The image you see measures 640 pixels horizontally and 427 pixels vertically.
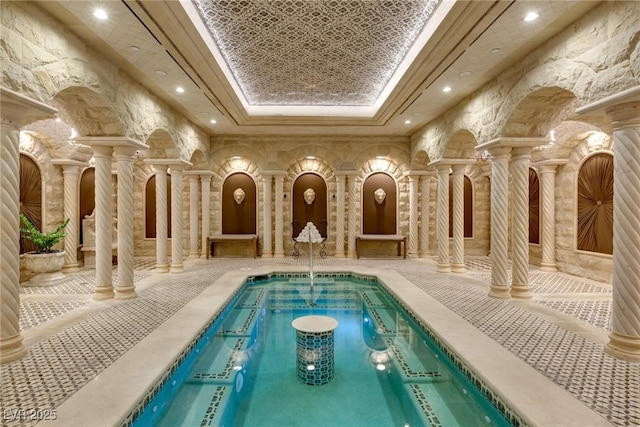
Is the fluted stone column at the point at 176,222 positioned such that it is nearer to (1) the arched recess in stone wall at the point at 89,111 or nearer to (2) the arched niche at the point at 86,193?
(1) the arched recess in stone wall at the point at 89,111

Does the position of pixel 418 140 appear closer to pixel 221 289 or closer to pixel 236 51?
pixel 236 51

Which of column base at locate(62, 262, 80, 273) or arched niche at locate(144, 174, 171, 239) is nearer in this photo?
column base at locate(62, 262, 80, 273)

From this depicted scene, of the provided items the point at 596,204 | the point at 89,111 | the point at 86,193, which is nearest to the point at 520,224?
the point at 596,204

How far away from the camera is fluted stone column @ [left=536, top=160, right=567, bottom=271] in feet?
27.9

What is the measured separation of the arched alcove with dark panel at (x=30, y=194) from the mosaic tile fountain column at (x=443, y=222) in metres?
9.85

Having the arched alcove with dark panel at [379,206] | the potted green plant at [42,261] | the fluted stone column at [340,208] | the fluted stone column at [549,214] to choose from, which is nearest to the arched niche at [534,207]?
the fluted stone column at [549,214]

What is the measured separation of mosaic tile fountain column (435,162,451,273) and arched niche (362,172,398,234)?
2.80 m

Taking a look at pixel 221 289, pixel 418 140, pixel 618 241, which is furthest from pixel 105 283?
pixel 418 140

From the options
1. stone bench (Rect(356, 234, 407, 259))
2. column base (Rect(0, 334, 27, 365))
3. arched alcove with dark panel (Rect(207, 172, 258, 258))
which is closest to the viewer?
column base (Rect(0, 334, 27, 365))

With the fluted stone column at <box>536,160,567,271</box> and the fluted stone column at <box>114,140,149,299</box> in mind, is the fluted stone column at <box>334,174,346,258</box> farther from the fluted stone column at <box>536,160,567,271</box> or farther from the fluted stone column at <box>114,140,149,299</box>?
the fluted stone column at <box>114,140,149,299</box>

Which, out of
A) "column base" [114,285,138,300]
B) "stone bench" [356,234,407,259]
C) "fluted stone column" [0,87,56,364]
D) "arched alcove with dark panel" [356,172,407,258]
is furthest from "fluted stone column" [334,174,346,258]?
"fluted stone column" [0,87,56,364]

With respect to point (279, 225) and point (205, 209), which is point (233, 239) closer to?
point (205, 209)

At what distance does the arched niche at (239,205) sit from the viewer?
11.4 m

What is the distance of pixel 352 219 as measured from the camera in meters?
11.1
